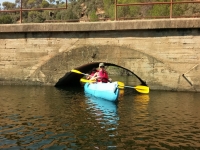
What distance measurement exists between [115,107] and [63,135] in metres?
3.72

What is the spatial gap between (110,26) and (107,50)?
114 cm

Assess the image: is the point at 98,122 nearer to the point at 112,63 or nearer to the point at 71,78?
the point at 112,63

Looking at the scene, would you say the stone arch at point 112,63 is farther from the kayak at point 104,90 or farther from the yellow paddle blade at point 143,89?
the kayak at point 104,90

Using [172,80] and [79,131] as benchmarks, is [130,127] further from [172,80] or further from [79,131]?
[172,80]

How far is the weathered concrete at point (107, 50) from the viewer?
1315 centimetres

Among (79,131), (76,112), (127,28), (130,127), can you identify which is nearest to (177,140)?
(130,127)

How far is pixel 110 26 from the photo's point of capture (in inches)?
541

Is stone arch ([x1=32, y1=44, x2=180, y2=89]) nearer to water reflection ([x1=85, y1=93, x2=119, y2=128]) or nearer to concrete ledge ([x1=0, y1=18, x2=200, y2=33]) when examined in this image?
concrete ledge ([x1=0, y1=18, x2=200, y2=33])

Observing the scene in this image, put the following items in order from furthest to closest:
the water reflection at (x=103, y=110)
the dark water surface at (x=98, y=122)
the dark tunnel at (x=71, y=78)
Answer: the dark tunnel at (x=71, y=78) → the water reflection at (x=103, y=110) → the dark water surface at (x=98, y=122)

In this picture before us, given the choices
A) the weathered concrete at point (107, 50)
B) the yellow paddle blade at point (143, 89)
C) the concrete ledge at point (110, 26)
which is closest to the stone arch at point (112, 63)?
the weathered concrete at point (107, 50)

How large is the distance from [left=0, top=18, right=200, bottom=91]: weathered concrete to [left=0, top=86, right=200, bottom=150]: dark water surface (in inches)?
58.0

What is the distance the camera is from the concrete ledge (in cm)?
1289

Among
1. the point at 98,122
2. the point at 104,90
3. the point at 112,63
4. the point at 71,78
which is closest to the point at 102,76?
the point at 104,90

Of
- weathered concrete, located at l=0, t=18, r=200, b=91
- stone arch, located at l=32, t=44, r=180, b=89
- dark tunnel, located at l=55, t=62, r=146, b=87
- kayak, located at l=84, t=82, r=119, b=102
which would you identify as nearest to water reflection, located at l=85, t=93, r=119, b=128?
kayak, located at l=84, t=82, r=119, b=102
